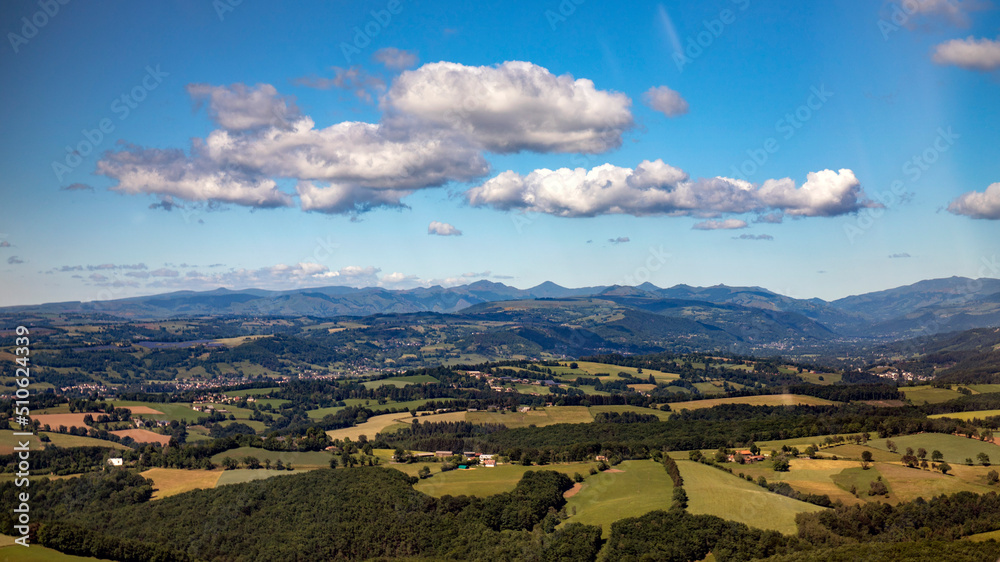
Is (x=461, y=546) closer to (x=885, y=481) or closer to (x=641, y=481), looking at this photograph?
(x=641, y=481)

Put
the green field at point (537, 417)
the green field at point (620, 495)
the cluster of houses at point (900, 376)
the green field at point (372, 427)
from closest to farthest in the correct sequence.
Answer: the green field at point (620, 495), the green field at point (372, 427), the green field at point (537, 417), the cluster of houses at point (900, 376)

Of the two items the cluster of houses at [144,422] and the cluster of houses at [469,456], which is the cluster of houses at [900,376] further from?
the cluster of houses at [144,422]

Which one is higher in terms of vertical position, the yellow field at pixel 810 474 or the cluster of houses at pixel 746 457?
the yellow field at pixel 810 474

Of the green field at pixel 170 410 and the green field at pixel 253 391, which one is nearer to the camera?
the green field at pixel 170 410

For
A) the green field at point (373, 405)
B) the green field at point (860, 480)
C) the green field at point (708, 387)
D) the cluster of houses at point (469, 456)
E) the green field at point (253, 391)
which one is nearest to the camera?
the green field at point (860, 480)

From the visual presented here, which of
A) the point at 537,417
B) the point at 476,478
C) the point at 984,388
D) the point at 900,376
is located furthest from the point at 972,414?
the point at 900,376

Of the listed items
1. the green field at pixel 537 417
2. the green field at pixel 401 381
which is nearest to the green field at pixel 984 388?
the green field at pixel 537 417

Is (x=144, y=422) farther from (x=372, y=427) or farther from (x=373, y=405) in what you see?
(x=373, y=405)
